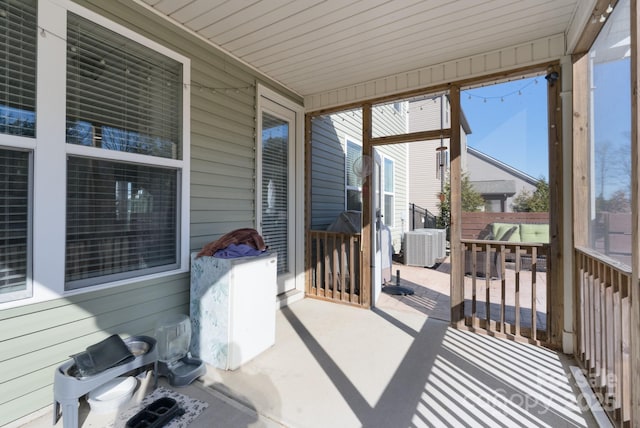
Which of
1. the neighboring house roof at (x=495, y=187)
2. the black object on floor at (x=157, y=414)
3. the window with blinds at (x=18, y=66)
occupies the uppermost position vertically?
the window with blinds at (x=18, y=66)

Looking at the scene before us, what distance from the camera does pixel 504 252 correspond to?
3057 millimetres

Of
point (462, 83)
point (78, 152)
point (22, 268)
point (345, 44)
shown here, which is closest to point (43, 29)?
point (78, 152)

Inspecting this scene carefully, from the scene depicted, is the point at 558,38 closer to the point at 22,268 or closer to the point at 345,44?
the point at 345,44

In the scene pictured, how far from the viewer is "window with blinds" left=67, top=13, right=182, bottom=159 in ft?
6.86

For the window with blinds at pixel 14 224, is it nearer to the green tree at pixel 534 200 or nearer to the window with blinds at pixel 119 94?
the window with blinds at pixel 119 94

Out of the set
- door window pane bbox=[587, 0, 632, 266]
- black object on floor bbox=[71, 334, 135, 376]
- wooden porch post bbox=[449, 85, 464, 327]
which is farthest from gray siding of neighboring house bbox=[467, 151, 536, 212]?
black object on floor bbox=[71, 334, 135, 376]

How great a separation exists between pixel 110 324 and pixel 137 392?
529 mm

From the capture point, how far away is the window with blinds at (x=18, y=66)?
5.84 feet

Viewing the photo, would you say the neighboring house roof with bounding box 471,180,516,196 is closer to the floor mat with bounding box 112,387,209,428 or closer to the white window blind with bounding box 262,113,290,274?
the white window blind with bounding box 262,113,290,274

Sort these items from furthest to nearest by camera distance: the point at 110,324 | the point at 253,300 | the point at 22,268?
1. the point at 253,300
2. the point at 110,324
3. the point at 22,268

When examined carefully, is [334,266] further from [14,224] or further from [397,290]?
[14,224]

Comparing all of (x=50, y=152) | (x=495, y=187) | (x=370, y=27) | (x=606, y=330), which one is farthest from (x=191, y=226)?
(x=606, y=330)

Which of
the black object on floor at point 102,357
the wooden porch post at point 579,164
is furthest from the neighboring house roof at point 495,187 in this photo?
the black object on floor at point 102,357

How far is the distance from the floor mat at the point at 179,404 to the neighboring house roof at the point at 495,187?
3147 millimetres
